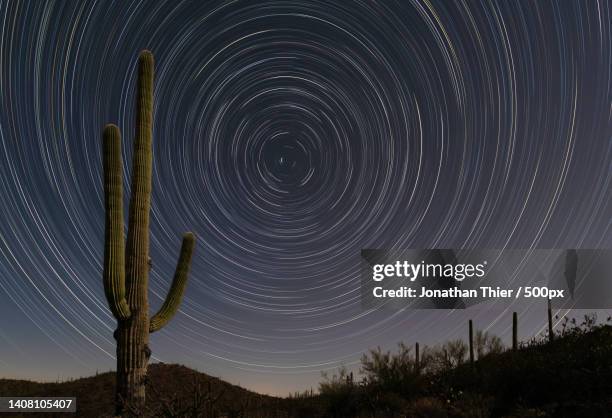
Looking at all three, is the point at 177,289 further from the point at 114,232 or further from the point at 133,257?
the point at 114,232

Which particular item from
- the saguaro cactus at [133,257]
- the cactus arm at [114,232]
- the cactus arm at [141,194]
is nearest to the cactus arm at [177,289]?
the saguaro cactus at [133,257]

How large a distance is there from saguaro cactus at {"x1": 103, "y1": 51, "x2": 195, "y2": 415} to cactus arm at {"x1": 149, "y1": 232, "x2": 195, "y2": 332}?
1.1 inches

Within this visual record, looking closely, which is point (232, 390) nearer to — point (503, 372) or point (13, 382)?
point (13, 382)

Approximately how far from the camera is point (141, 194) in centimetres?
1706

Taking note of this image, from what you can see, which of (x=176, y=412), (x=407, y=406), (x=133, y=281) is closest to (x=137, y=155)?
(x=133, y=281)

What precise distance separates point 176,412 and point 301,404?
606 inches

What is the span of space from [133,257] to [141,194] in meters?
1.73

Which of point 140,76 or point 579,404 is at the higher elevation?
point 140,76

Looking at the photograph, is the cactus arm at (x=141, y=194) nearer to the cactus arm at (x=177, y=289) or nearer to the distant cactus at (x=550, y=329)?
the cactus arm at (x=177, y=289)

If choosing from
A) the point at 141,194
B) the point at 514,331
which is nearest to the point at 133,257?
the point at 141,194

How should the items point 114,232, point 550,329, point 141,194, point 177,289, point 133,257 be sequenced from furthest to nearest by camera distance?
1. point 550,329
2. point 177,289
3. point 141,194
4. point 133,257
5. point 114,232

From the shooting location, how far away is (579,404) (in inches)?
614

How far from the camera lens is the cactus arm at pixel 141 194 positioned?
16531 millimetres

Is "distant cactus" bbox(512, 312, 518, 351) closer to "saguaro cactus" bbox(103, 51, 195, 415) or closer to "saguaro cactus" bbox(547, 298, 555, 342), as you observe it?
"saguaro cactus" bbox(547, 298, 555, 342)
